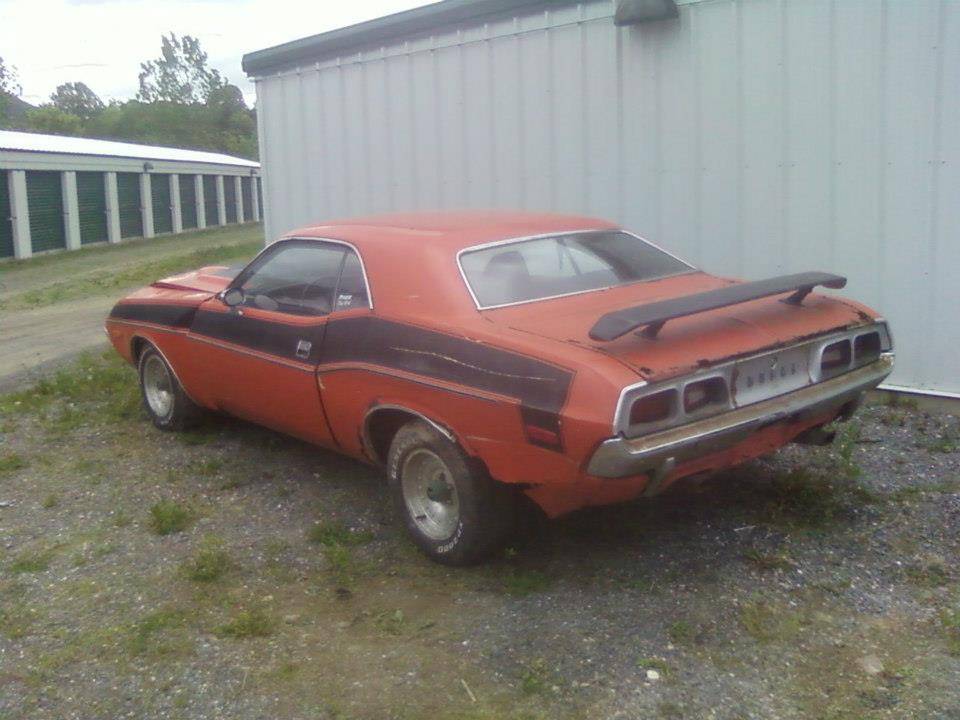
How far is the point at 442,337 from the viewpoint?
181 inches

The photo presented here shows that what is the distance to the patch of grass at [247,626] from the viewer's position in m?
4.21

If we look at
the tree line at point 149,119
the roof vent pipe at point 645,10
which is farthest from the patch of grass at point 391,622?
the tree line at point 149,119

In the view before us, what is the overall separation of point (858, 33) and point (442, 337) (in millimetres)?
3833

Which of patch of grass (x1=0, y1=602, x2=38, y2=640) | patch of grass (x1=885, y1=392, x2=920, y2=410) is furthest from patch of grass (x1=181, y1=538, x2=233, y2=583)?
patch of grass (x1=885, y1=392, x2=920, y2=410)

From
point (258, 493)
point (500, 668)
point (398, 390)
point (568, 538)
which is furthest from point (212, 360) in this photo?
point (500, 668)

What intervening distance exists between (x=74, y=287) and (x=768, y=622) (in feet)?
57.0

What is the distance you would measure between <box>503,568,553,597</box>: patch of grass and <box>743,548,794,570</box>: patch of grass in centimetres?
86

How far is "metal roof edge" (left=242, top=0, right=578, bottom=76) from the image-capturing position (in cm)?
822

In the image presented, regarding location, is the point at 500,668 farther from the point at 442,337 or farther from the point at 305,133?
the point at 305,133

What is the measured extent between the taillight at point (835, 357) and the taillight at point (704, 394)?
27.0 inches

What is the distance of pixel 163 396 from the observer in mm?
7129

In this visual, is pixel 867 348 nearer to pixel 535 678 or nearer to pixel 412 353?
pixel 412 353

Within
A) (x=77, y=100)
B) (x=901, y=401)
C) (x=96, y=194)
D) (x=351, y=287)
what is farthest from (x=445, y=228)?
(x=77, y=100)

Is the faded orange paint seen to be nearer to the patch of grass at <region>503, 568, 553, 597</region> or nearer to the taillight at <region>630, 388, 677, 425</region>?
the taillight at <region>630, 388, 677, 425</region>
